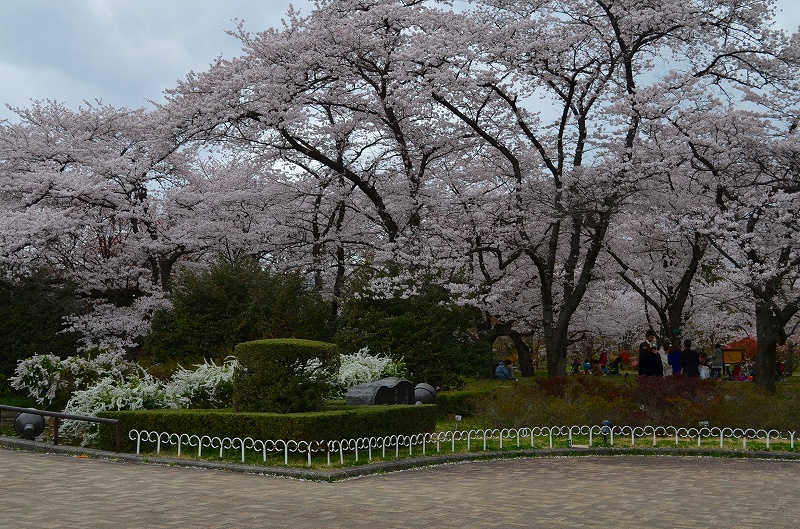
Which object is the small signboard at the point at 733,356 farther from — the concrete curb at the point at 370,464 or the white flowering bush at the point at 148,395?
the white flowering bush at the point at 148,395

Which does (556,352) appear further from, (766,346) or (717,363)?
(717,363)

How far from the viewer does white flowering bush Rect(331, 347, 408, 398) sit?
14.9 metres

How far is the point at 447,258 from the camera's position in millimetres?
20828

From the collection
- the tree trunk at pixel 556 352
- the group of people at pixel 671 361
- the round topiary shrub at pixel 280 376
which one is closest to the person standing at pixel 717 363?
the tree trunk at pixel 556 352

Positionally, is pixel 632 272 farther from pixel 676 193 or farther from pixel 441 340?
pixel 441 340

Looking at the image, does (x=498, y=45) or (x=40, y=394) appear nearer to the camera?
(x=40, y=394)

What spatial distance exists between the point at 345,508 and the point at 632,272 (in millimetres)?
23000

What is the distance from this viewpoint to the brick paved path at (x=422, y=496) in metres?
7.12

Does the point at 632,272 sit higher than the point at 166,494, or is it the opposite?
the point at 632,272

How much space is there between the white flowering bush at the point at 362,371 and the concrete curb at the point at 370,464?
11.3 feet

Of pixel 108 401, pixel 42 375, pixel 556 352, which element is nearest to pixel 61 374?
pixel 42 375

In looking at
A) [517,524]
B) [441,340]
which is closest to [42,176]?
[441,340]

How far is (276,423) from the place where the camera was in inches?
413

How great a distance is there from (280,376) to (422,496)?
3385 millimetres
